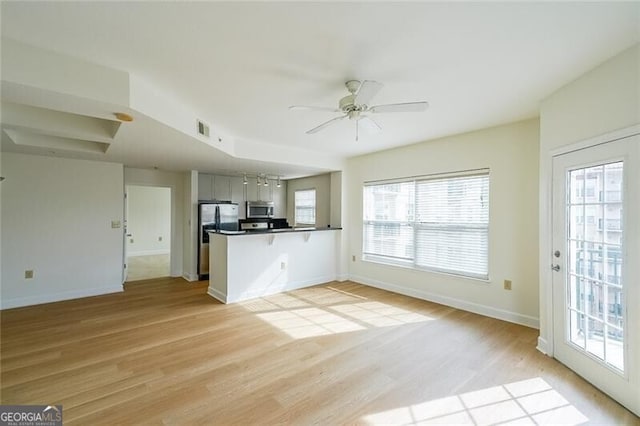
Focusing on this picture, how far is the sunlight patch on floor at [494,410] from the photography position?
6.02 ft

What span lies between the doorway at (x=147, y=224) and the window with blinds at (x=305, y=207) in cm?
404

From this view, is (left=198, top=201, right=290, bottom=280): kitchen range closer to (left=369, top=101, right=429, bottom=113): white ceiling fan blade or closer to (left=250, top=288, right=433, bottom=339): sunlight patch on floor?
(left=250, top=288, right=433, bottom=339): sunlight patch on floor

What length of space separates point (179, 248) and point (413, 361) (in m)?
5.28

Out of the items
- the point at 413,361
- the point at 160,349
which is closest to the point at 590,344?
the point at 413,361

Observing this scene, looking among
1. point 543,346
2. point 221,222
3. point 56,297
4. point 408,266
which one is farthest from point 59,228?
point 543,346

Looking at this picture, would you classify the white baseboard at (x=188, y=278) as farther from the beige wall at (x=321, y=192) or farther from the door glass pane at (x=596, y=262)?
the door glass pane at (x=596, y=262)

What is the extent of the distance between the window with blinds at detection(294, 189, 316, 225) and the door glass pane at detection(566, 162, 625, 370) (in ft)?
16.5

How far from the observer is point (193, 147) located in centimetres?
363

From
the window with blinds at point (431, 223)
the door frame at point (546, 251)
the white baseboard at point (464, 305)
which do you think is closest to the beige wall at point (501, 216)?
the white baseboard at point (464, 305)

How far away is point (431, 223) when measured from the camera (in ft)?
14.3

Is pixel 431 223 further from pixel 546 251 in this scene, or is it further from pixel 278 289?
pixel 278 289

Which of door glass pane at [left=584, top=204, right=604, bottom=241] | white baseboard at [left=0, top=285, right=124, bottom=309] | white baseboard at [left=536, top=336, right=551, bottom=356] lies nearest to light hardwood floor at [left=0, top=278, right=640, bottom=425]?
white baseboard at [left=536, top=336, right=551, bottom=356]

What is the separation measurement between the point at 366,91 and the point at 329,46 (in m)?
0.43

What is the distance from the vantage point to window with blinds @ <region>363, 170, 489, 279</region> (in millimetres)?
3871
